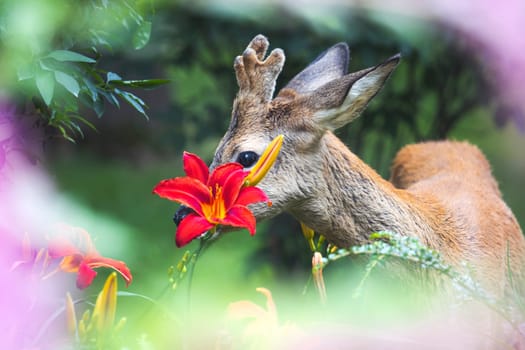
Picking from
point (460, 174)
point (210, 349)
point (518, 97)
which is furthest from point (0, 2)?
point (518, 97)

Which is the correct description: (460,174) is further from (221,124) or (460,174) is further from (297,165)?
(221,124)

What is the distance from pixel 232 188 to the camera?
1481 mm

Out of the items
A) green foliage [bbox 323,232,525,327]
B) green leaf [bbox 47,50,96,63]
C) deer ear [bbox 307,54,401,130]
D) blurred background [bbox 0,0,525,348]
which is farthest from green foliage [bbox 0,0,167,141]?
blurred background [bbox 0,0,525,348]

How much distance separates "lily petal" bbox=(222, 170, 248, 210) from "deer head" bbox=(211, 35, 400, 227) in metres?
0.37

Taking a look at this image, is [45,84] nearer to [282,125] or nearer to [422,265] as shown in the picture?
[282,125]

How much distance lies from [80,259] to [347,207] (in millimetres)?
737

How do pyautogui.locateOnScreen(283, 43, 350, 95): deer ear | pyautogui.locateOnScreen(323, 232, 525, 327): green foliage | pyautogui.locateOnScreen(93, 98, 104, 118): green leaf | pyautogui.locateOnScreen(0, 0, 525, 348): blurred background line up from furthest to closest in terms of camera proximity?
pyautogui.locateOnScreen(0, 0, 525, 348): blurred background, pyautogui.locateOnScreen(283, 43, 350, 95): deer ear, pyautogui.locateOnScreen(93, 98, 104, 118): green leaf, pyautogui.locateOnScreen(323, 232, 525, 327): green foliage

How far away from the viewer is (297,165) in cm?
193

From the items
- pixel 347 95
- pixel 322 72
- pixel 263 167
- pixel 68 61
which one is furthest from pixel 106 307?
pixel 322 72

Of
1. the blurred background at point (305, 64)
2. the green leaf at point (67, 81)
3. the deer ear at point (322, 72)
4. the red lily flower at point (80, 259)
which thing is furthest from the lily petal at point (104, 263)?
the blurred background at point (305, 64)

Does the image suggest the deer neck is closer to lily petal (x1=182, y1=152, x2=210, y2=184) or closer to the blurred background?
lily petal (x1=182, y1=152, x2=210, y2=184)

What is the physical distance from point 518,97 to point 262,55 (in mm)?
2335

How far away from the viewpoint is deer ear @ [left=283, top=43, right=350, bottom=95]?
6.98 ft

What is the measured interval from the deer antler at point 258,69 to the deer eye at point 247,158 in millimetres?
139
